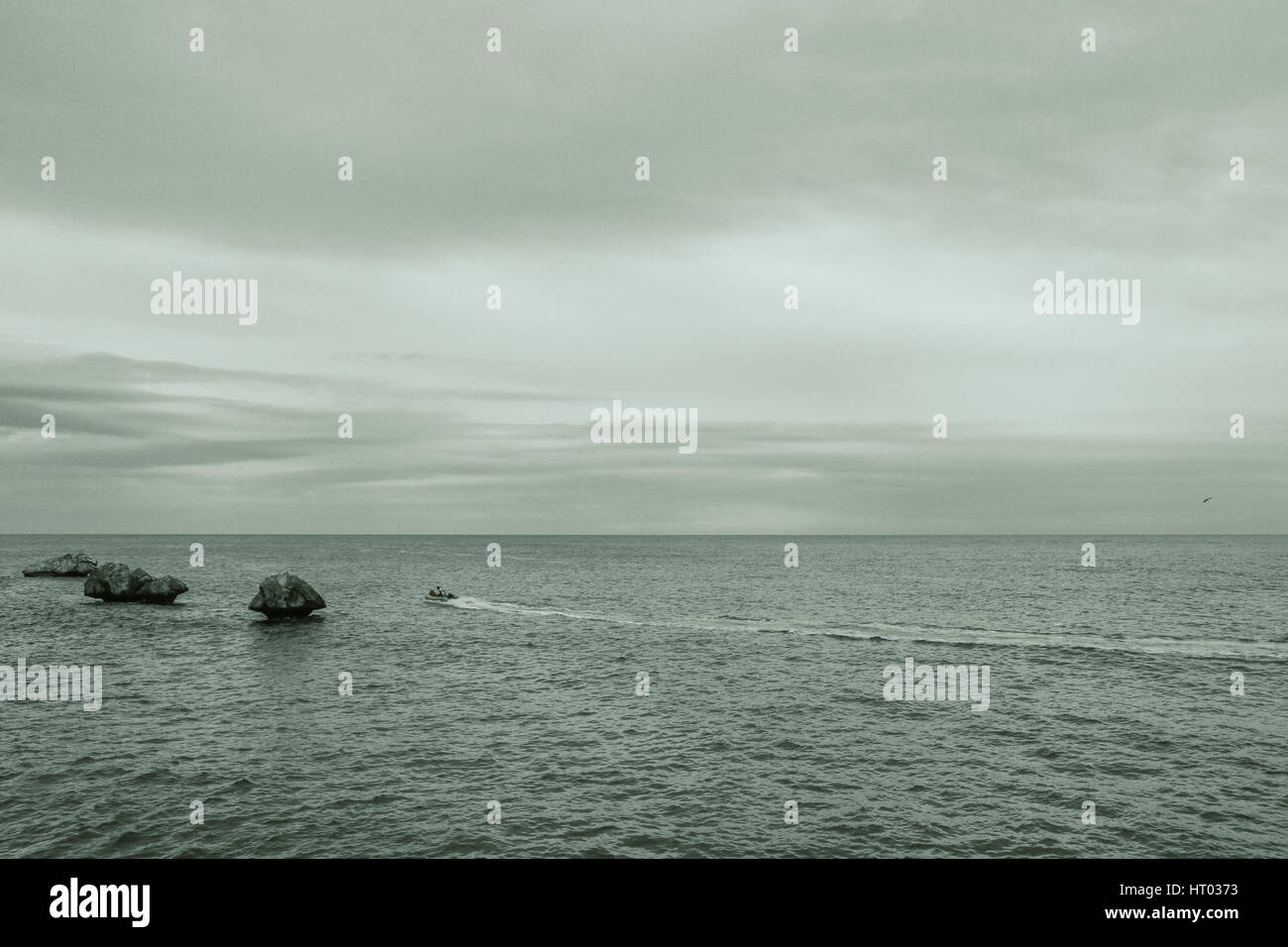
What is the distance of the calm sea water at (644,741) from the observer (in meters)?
27.1

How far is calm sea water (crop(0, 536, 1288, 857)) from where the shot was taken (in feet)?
88.9

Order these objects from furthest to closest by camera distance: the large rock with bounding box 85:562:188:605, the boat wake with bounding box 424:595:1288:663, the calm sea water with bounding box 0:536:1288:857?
the large rock with bounding box 85:562:188:605 < the boat wake with bounding box 424:595:1288:663 < the calm sea water with bounding box 0:536:1288:857

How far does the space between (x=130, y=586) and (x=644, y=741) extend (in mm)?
90855

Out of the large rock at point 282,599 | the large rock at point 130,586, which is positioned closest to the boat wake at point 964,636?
the large rock at point 282,599

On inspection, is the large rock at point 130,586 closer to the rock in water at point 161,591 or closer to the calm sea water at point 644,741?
the rock in water at point 161,591

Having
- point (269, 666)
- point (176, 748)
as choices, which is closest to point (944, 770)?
point (176, 748)

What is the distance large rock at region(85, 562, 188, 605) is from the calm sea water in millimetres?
15344

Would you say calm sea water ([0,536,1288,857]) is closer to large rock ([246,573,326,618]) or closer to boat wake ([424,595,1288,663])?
boat wake ([424,595,1288,663])

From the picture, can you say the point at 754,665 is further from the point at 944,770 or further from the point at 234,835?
the point at 234,835

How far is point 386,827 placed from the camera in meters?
27.5

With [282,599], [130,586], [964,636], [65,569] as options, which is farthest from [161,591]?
[964,636]

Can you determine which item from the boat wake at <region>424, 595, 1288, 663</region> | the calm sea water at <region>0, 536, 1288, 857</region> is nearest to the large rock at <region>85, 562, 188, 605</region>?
the calm sea water at <region>0, 536, 1288, 857</region>

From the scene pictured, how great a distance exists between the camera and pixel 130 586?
3942 inches
